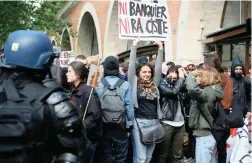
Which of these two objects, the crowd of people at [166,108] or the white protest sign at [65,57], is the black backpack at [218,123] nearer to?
the crowd of people at [166,108]

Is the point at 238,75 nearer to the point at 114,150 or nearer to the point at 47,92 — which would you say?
the point at 114,150

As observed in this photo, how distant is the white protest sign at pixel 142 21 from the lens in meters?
7.59

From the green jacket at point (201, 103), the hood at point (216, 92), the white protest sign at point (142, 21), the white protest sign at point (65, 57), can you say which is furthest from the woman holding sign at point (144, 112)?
the white protest sign at point (65, 57)

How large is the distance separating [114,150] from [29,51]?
3.32 meters

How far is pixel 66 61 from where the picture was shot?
1021cm

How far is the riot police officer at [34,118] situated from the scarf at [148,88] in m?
3.46

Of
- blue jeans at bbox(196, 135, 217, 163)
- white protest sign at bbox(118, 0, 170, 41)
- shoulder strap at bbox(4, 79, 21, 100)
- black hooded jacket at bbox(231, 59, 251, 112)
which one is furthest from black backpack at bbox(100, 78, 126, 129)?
shoulder strap at bbox(4, 79, 21, 100)

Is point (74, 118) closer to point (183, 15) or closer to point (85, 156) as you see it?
point (85, 156)

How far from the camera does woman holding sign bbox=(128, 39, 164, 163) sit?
19.7ft

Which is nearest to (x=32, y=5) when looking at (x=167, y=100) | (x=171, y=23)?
(x=171, y=23)

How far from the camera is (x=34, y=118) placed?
245cm

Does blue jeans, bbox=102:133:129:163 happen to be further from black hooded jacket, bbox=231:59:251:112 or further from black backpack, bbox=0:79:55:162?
black backpack, bbox=0:79:55:162

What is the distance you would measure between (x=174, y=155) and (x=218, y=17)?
800 cm

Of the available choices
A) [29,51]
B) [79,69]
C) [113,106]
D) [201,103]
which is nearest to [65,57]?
[113,106]
